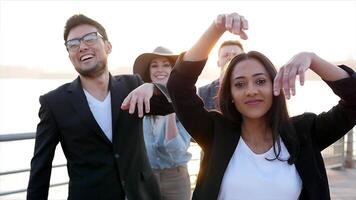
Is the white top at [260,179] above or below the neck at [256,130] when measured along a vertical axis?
below

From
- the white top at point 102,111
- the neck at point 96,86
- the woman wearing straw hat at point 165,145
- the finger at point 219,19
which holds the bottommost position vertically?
the woman wearing straw hat at point 165,145

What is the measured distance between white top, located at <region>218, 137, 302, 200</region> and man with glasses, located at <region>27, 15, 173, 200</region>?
54 cm

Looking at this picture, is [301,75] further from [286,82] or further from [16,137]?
[16,137]

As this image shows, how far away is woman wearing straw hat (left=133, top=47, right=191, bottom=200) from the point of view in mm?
3254

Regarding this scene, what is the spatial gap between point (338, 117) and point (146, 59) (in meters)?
1.77

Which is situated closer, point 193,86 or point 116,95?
point 193,86

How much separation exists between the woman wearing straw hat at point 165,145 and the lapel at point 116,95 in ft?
2.57

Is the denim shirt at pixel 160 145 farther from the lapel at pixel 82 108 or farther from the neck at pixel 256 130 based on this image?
the neck at pixel 256 130

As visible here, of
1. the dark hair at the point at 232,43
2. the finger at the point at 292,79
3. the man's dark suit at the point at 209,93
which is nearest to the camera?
the finger at the point at 292,79

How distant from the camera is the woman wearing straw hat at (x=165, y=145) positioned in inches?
128

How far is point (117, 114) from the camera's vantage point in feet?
7.81

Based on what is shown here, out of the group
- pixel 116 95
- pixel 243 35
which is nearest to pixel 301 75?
pixel 243 35

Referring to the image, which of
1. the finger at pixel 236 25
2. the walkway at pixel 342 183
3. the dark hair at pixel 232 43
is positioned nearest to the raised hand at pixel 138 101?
the finger at pixel 236 25

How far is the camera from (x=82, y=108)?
233cm
